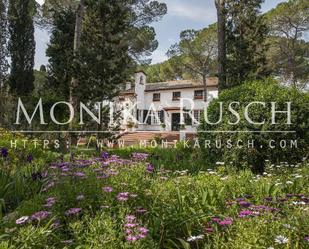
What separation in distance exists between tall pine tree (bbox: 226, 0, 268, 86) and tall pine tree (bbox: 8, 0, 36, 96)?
1349 centimetres

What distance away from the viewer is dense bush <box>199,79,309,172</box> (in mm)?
7543

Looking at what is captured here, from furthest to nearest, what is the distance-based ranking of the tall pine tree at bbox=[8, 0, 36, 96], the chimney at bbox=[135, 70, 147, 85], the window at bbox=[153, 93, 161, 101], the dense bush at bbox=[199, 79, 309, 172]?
1. the window at bbox=[153, 93, 161, 101]
2. the chimney at bbox=[135, 70, 147, 85]
3. the tall pine tree at bbox=[8, 0, 36, 96]
4. the dense bush at bbox=[199, 79, 309, 172]

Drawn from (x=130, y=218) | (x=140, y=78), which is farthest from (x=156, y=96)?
(x=130, y=218)

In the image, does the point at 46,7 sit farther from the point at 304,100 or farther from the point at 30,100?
the point at 304,100

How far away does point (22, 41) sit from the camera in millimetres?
25141

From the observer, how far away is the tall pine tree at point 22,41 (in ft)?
80.0

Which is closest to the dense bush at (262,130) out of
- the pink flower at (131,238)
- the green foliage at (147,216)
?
the green foliage at (147,216)

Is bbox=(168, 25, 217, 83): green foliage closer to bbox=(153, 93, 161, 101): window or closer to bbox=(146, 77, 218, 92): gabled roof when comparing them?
bbox=(146, 77, 218, 92): gabled roof

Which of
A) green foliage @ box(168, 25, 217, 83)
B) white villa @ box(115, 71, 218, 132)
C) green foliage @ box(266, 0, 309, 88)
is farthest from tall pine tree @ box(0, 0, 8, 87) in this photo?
green foliage @ box(266, 0, 309, 88)

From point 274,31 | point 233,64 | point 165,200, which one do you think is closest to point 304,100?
point 165,200

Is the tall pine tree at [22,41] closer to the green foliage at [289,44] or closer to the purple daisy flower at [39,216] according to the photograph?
the green foliage at [289,44]

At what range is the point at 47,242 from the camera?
2.84 m

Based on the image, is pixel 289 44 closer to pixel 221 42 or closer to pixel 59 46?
pixel 221 42

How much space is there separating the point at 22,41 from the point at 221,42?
1542cm
